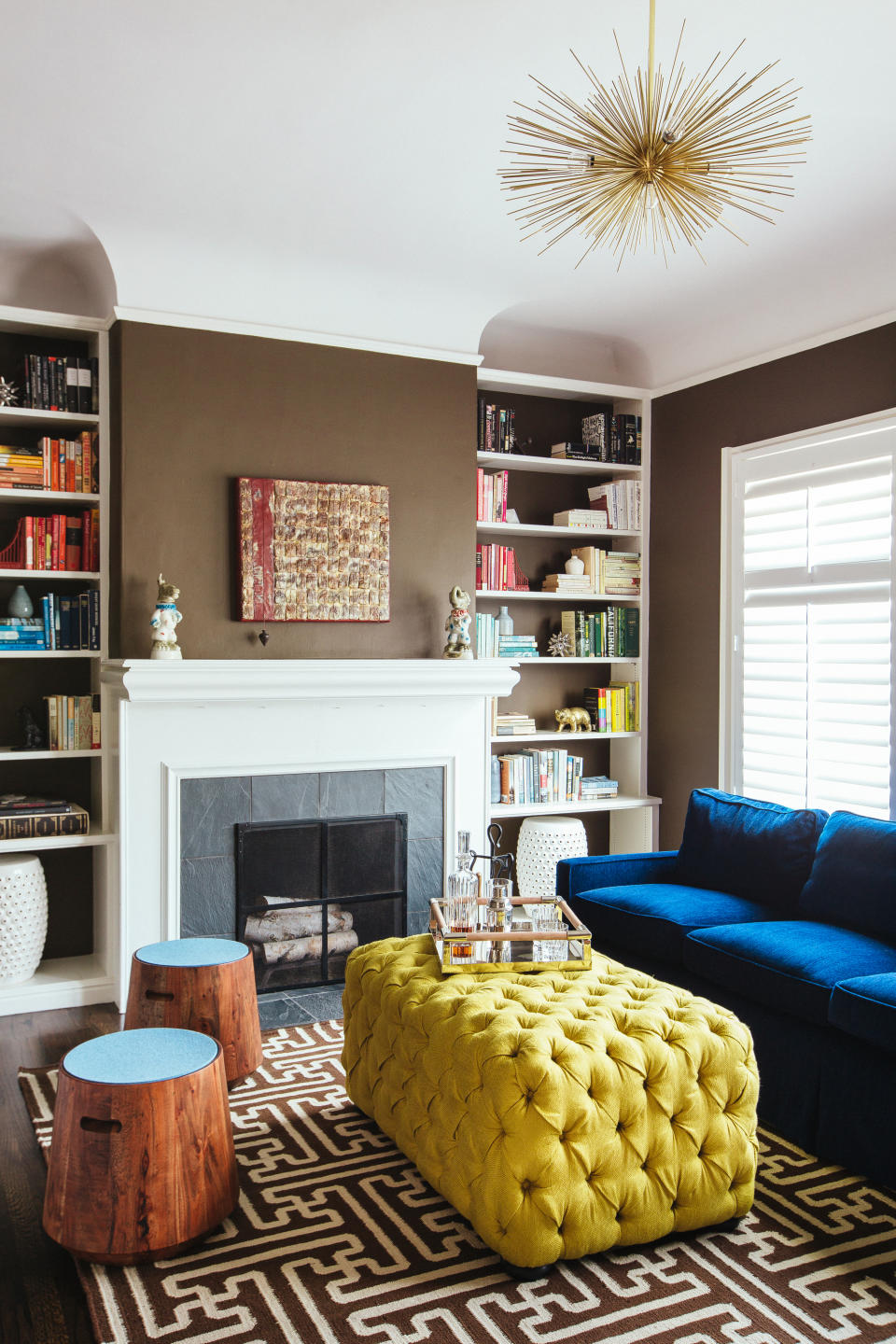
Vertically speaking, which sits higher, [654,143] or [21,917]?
[654,143]

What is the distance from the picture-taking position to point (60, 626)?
425 centimetres

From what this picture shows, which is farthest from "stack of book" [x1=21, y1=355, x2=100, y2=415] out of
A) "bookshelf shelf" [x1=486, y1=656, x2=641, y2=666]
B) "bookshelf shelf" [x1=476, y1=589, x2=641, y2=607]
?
"bookshelf shelf" [x1=486, y1=656, x2=641, y2=666]

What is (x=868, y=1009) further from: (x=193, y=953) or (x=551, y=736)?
(x=551, y=736)

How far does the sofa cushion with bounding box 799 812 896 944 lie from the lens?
3334 millimetres

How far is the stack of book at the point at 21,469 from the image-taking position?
4105mm

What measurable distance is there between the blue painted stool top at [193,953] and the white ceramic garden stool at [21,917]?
102 centimetres

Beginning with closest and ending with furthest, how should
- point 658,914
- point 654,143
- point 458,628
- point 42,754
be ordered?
point 654,143 → point 658,914 → point 42,754 → point 458,628

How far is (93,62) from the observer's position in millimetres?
2887

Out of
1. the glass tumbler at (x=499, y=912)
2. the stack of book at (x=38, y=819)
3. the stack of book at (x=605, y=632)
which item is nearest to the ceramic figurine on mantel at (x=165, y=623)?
the stack of book at (x=38, y=819)

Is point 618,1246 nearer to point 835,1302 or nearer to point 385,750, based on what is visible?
point 835,1302

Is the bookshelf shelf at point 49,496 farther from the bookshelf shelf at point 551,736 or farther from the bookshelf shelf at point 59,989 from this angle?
the bookshelf shelf at point 551,736

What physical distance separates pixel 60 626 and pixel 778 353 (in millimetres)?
3215

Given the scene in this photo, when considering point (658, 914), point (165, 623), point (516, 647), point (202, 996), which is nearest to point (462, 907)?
point (202, 996)

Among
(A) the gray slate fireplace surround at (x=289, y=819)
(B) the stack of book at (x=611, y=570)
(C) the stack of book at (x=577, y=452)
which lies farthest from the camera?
(B) the stack of book at (x=611, y=570)
